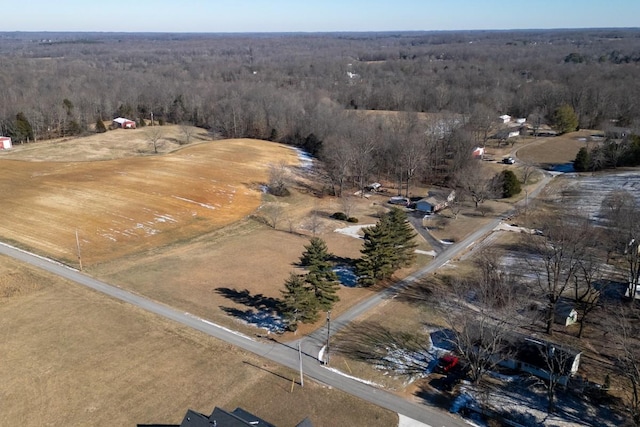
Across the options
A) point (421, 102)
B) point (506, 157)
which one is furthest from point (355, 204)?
point (421, 102)

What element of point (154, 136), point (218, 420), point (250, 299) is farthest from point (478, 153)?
point (218, 420)

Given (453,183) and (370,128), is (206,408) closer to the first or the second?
(453,183)

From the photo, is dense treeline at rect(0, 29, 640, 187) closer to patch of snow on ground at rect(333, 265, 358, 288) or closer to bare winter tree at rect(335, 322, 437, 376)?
patch of snow on ground at rect(333, 265, 358, 288)

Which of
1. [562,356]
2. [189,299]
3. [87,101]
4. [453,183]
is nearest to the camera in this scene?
[562,356]

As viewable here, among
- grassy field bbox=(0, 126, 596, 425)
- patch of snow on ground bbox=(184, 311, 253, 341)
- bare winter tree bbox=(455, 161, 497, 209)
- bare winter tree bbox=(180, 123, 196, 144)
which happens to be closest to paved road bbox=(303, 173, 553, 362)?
grassy field bbox=(0, 126, 596, 425)

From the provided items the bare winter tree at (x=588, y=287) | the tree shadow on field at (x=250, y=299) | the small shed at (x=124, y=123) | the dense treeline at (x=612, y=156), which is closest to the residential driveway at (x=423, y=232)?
the bare winter tree at (x=588, y=287)

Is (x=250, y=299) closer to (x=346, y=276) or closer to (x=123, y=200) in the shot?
(x=346, y=276)
